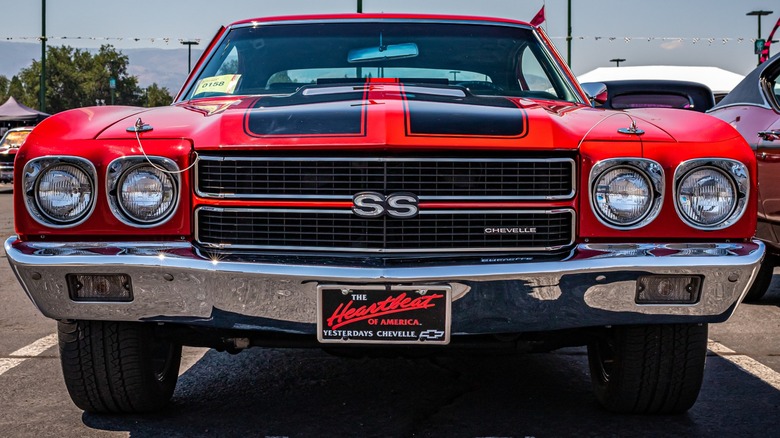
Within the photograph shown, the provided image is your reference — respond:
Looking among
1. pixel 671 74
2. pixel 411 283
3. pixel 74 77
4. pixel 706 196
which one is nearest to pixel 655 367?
pixel 706 196

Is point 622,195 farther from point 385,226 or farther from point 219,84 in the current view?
point 219,84

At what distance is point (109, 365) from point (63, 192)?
64 centimetres

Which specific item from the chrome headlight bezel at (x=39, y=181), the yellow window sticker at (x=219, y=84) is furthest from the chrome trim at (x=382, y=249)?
the yellow window sticker at (x=219, y=84)

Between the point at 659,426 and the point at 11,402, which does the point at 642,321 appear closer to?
the point at 659,426

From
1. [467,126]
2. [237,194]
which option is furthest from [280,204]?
[467,126]

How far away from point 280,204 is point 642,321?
121cm

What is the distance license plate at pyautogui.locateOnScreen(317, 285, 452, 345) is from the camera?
2.93 m

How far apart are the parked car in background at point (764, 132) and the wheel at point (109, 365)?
3.79m

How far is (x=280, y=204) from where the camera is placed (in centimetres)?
308

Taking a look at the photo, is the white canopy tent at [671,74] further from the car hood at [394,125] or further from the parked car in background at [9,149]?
the car hood at [394,125]

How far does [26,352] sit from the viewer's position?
4.71m

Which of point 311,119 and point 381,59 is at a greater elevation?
point 381,59

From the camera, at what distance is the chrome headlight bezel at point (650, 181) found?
3.12 metres

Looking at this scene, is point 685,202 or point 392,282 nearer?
point 392,282
